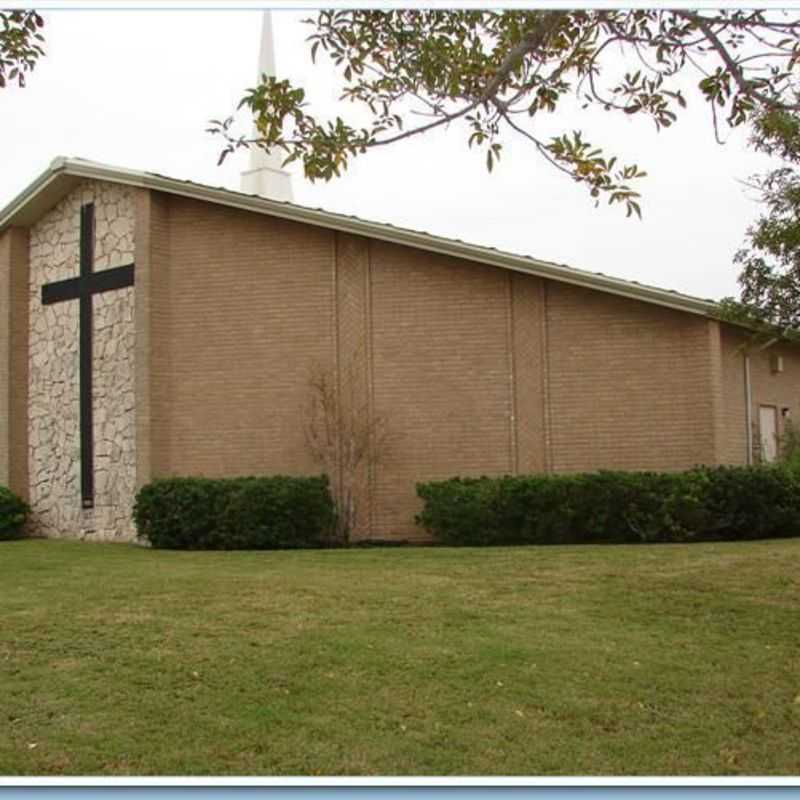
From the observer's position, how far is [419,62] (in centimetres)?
727

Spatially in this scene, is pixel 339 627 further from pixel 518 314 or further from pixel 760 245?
pixel 518 314

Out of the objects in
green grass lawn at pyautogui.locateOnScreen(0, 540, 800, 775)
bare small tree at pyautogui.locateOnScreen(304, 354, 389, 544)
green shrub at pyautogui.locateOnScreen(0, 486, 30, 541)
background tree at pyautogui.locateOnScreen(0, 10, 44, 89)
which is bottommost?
green grass lawn at pyautogui.locateOnScreen(0, 540, 800, 775)

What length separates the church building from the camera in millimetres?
17031

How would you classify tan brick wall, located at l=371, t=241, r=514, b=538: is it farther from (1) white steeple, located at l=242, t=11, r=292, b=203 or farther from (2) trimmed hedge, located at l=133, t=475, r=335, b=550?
(1) white steeple, located at l=242, t=11, r=292, b=203

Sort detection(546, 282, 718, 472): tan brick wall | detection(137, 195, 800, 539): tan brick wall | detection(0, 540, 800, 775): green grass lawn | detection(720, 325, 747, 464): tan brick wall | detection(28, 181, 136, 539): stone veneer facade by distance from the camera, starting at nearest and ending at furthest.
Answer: detection(0, 540, 800, 775): green grass lawn < detection(546, 282, 718, 472): tan brick wall < detection(137, 195, 800, 539): tan brick wall < detection(720, 325, 747, 464): tan brick wall < detection(28, 181, 136, 539): stone veneer facade

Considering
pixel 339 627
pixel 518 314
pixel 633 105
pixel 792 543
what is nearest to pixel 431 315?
pixel 518 314

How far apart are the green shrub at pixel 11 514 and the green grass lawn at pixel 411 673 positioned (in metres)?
8.71

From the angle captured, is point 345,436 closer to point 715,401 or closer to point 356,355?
point 356,355

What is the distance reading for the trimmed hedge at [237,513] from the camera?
54.2 ft

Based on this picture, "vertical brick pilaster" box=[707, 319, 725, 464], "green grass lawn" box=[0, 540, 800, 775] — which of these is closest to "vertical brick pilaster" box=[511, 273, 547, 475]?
"vertical brick pilaster" box=[707, 319, 725, 464]

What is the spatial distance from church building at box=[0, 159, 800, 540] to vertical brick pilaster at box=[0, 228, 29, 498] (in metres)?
0.10

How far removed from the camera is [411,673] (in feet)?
25.2

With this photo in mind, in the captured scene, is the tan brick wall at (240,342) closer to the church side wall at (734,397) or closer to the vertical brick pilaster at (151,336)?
the vertical brick pilaster at (151,336)

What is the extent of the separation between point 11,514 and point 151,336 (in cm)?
463
